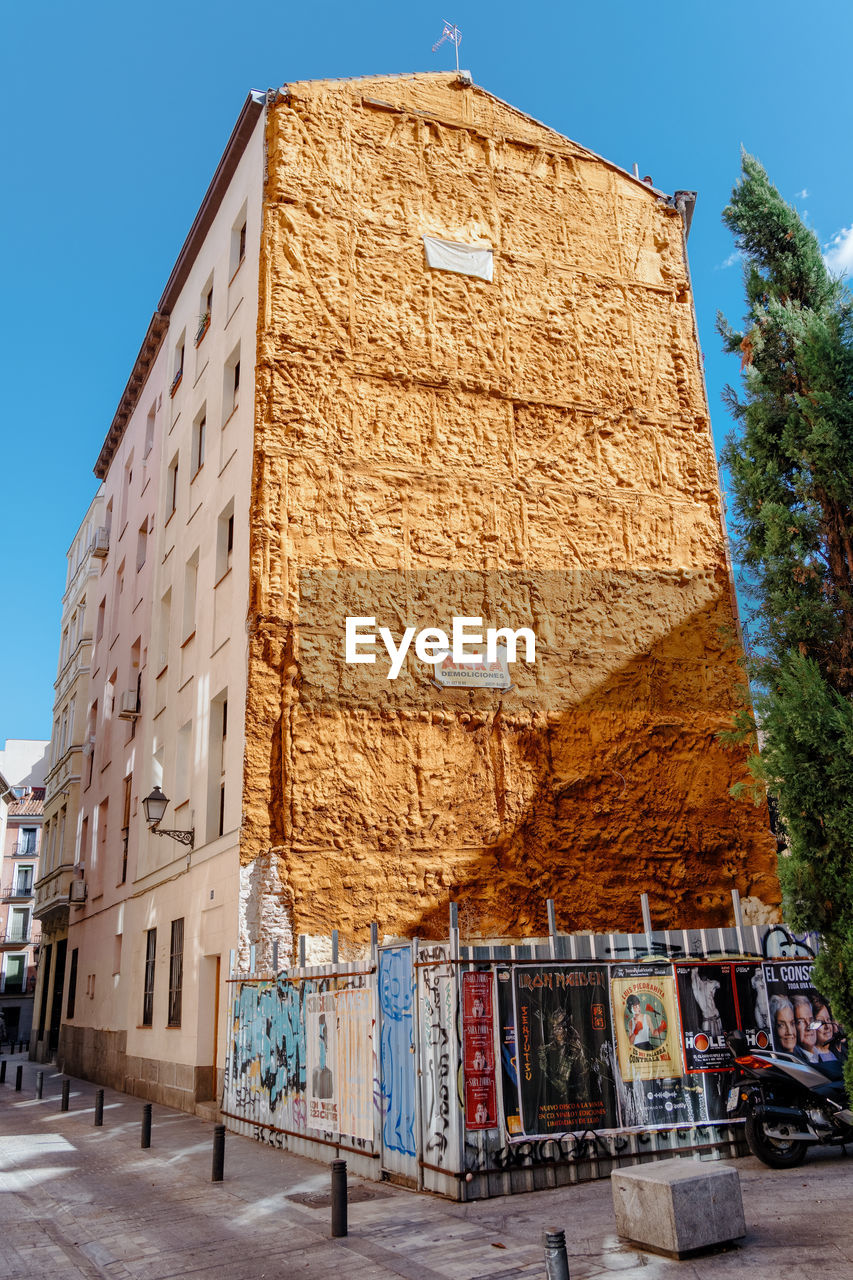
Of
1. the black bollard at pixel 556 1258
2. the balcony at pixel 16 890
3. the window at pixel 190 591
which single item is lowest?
the black bollard at pixel 556 1258

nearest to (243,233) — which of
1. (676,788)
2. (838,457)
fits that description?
(676,788)

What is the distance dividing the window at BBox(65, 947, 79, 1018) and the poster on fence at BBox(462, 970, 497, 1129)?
71.2 ft

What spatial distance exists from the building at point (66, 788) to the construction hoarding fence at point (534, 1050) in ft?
63.6

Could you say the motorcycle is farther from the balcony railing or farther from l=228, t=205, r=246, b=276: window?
the balcony railing

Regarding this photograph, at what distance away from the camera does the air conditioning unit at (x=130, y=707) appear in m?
22.0

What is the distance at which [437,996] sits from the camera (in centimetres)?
847

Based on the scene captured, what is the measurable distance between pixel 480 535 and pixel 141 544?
12.0m

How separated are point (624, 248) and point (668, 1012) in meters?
14.4

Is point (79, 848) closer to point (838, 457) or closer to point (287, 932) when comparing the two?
point (287, 932)

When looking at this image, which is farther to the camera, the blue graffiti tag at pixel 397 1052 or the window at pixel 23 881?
the window at pixel 23 881

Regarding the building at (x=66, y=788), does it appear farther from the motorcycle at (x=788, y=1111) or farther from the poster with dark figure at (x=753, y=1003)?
the motorcycle at (x=788, y=1111)

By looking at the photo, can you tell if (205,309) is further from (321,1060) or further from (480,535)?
(321,1060)

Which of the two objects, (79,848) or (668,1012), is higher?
(79,848)

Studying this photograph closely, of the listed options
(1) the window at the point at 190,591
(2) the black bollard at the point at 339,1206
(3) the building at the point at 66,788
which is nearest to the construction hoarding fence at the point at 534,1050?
(2) the black bollard at the point at 339,1206
